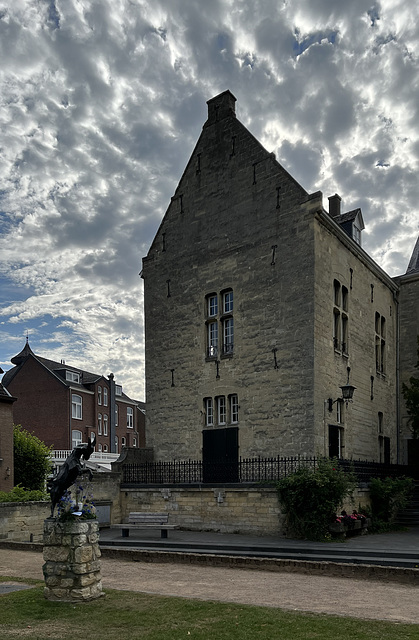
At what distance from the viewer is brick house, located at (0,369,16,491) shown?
31.4 meters

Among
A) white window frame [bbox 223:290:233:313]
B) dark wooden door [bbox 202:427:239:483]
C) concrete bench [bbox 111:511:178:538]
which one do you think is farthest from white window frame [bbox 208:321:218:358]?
concrete bench [bbox 111:511:178:538]

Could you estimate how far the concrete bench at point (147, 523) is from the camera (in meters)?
17.6

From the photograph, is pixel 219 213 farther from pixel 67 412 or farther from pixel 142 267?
pixel 67 412

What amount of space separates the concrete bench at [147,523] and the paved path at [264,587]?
11.7 ft

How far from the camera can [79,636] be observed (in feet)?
25.4

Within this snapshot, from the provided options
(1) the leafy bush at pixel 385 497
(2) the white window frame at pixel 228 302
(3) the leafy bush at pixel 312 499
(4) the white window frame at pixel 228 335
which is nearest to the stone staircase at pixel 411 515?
(1) the leafy bush at pixel 385 497

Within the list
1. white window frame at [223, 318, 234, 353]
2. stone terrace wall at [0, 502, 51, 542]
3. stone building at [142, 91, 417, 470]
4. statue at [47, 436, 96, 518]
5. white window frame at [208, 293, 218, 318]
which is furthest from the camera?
white window frame at [208, 293, 218, 318]

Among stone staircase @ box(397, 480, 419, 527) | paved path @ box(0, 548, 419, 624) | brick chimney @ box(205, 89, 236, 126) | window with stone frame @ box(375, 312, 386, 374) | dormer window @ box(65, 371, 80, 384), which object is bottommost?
stone staircase @ box(397, 480, 419, 527)

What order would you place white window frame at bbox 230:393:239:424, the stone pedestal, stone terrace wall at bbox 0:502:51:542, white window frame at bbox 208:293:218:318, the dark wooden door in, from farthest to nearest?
white window frame at bbox 208:293:218:318, white window frame at bbox 230:393:239:424, the dark wooden door, stone terrace wall at bbox 0:502:51:542, the stone pedestal

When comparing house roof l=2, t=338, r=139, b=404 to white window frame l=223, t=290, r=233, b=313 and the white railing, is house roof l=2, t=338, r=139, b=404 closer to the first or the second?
the white railing

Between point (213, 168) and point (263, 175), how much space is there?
2.75m

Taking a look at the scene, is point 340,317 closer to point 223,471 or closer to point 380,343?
point 380,343

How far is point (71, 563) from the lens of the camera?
31.9ft

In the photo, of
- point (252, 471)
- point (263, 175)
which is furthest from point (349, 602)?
point (263, 175)
